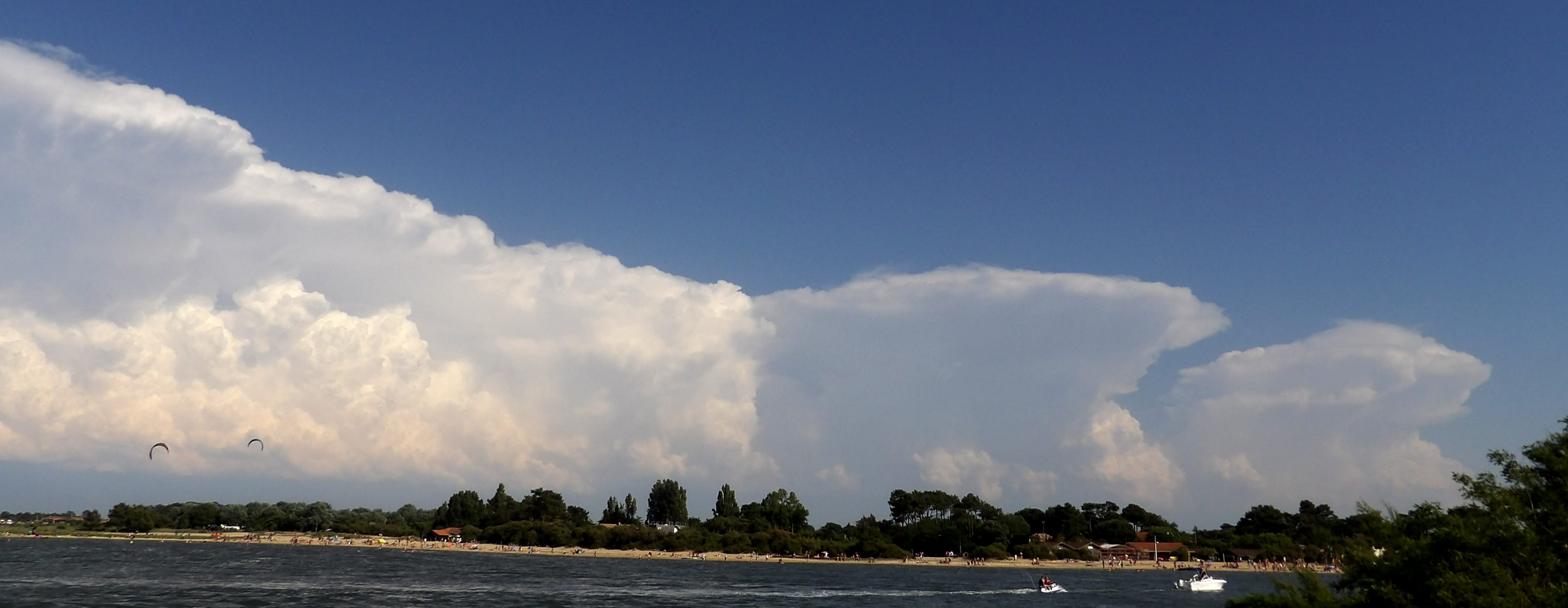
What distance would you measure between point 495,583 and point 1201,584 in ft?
284

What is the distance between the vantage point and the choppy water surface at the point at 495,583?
2982 inches

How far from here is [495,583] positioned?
99.6m

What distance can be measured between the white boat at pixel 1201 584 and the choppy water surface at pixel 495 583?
226 centimetres

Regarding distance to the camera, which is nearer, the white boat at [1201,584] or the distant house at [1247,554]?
the white boat at [1201,584]

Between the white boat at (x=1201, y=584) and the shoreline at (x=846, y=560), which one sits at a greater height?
the white boat at (x=1201, y=584)

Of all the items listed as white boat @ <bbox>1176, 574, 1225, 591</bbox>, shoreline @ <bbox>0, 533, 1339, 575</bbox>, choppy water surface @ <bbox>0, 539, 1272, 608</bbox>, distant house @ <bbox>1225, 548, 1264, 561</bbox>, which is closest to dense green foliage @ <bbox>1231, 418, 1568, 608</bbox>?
choppy water surface @ <bbox>0, 539, 1272, 608</bbox>

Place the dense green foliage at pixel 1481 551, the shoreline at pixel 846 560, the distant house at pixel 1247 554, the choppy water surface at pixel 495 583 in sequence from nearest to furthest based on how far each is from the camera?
the dense green foliage at pixel 1481 551 → the choppy water surface at pixel 495 583 → the shoreline at pixel 846 560 → the distant house at pixel 1247 554

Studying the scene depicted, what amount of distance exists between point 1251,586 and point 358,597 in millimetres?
108414

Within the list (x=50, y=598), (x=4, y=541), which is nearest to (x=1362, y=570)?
(x=50, y=598)

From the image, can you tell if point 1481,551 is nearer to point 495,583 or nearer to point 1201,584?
point 495,583

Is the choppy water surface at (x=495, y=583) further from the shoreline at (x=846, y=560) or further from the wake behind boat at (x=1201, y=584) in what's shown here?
the shoreline at (x=846, y=560)

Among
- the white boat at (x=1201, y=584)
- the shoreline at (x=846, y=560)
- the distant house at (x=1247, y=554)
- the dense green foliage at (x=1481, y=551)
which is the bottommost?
the shoreline at (x=846, y=560)

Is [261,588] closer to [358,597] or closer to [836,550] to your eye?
[358,597]

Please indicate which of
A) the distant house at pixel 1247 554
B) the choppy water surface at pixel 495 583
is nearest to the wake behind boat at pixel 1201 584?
the choppy water surface at pixel 495 583
